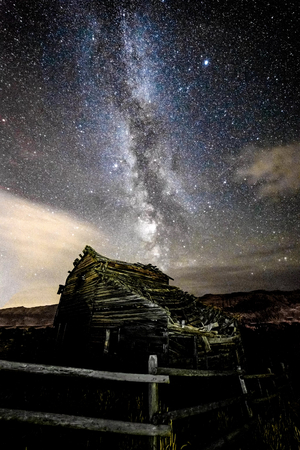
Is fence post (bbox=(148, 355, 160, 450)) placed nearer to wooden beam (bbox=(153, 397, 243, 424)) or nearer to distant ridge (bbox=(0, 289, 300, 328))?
wooden beam (bbox=(153, 397, 243, 424))

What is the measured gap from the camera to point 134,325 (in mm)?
11672

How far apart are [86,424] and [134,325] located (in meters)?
9.21

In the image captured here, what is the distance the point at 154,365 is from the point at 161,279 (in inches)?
635

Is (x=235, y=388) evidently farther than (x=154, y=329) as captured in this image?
Yes

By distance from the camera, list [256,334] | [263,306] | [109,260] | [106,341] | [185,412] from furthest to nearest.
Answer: [263,306], [256,334], [109,260], [106,341], [185,412]

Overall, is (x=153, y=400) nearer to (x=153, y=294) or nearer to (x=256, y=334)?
(x=153, y=294)

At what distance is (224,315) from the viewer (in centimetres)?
1572

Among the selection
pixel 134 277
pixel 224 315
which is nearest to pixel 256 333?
pixel 224 315

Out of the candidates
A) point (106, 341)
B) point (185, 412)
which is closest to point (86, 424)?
point (185, 412)

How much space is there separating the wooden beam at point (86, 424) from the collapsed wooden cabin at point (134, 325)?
8.37 m

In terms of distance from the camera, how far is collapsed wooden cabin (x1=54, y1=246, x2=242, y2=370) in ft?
36.7

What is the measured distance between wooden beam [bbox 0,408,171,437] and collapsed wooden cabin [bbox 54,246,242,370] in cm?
837

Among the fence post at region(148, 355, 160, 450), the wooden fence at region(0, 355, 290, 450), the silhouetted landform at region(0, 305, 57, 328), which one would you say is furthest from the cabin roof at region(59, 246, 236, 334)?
the silhouetted landform at region(0, 305, 57, 328)

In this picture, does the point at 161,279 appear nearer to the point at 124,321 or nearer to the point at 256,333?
the point at 124,321
